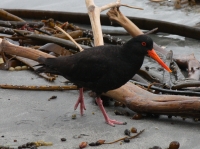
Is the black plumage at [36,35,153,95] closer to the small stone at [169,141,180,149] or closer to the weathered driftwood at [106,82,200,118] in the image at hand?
the weathered driftwood at [106,82,200,118]

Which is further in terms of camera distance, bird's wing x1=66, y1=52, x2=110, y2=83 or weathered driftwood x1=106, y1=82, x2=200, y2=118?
bird's wing x1=66, y1=52, x2=110, y2=83

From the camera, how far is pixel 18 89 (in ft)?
15.3

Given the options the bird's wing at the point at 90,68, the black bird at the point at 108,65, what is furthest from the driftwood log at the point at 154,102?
the bird's wing at the point at 90,68

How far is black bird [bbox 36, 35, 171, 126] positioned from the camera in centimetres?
400

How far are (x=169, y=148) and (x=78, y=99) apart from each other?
3.58 feet

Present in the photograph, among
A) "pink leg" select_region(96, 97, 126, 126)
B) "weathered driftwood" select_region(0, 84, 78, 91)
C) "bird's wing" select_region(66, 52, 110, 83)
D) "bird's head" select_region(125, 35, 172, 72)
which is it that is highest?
"bird's head" select_region(125, 35, 172, 72)

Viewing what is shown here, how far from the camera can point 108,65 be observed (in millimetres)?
4020

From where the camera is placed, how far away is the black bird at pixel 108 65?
13.1 ft

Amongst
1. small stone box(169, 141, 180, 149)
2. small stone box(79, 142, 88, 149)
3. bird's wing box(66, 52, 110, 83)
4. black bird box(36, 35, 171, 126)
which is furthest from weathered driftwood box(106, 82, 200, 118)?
small stone box(79, 142, 88, 149)

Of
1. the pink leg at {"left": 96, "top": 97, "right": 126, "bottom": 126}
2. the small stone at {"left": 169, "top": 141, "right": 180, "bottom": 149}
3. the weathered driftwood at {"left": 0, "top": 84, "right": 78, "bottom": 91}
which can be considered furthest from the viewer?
the weathered driftwood at {"left": 0, "top": 84, "right": 78, "bottom": 91}

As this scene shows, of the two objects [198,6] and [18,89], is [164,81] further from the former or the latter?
[198,6]

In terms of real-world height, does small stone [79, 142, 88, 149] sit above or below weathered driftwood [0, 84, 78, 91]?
below

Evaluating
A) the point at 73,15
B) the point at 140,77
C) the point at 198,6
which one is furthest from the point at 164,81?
the point at 198,6

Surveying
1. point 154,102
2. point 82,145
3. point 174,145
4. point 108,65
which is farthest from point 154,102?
point 82,145
